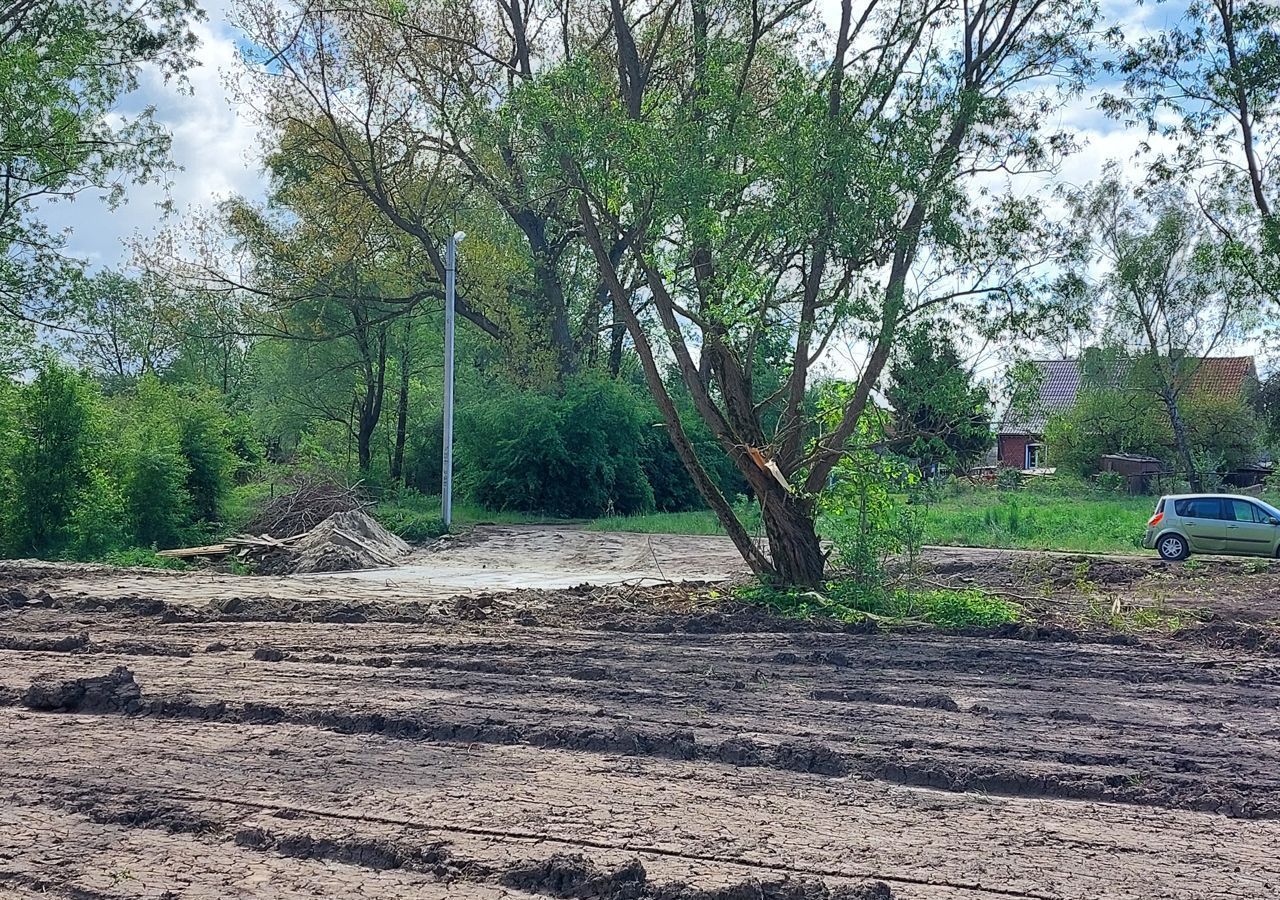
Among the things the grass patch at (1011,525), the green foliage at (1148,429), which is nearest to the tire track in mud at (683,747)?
the grass patch at (1011,525)

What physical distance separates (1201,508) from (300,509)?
63.4 ft

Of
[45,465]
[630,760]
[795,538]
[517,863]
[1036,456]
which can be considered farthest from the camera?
[1036,456]

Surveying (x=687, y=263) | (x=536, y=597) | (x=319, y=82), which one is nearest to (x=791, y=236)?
(x=687, y=263)

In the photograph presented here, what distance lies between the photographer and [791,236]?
13.3m

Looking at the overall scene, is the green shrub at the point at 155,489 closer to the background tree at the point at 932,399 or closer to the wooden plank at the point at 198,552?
the wooden plank at the point at 198,552

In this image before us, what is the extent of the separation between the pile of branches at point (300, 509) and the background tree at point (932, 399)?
44.7 ft

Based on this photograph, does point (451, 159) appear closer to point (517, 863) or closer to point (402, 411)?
point (402, 411)

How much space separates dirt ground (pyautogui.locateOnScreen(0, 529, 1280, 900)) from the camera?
5.04 m

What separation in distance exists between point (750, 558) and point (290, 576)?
869cm

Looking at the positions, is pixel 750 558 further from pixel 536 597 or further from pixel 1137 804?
pixel 1137 804

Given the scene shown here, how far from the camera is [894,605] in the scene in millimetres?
13836

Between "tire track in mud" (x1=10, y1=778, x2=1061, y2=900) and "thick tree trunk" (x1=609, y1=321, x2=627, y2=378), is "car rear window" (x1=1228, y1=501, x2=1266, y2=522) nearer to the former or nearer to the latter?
"tire track in mud" (x1=10, y1=778, x2=1061, y2=900)

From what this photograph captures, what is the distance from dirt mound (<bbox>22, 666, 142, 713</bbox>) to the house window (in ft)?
155

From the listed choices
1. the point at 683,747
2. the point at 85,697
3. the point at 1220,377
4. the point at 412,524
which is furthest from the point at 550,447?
the point at 1220,377
